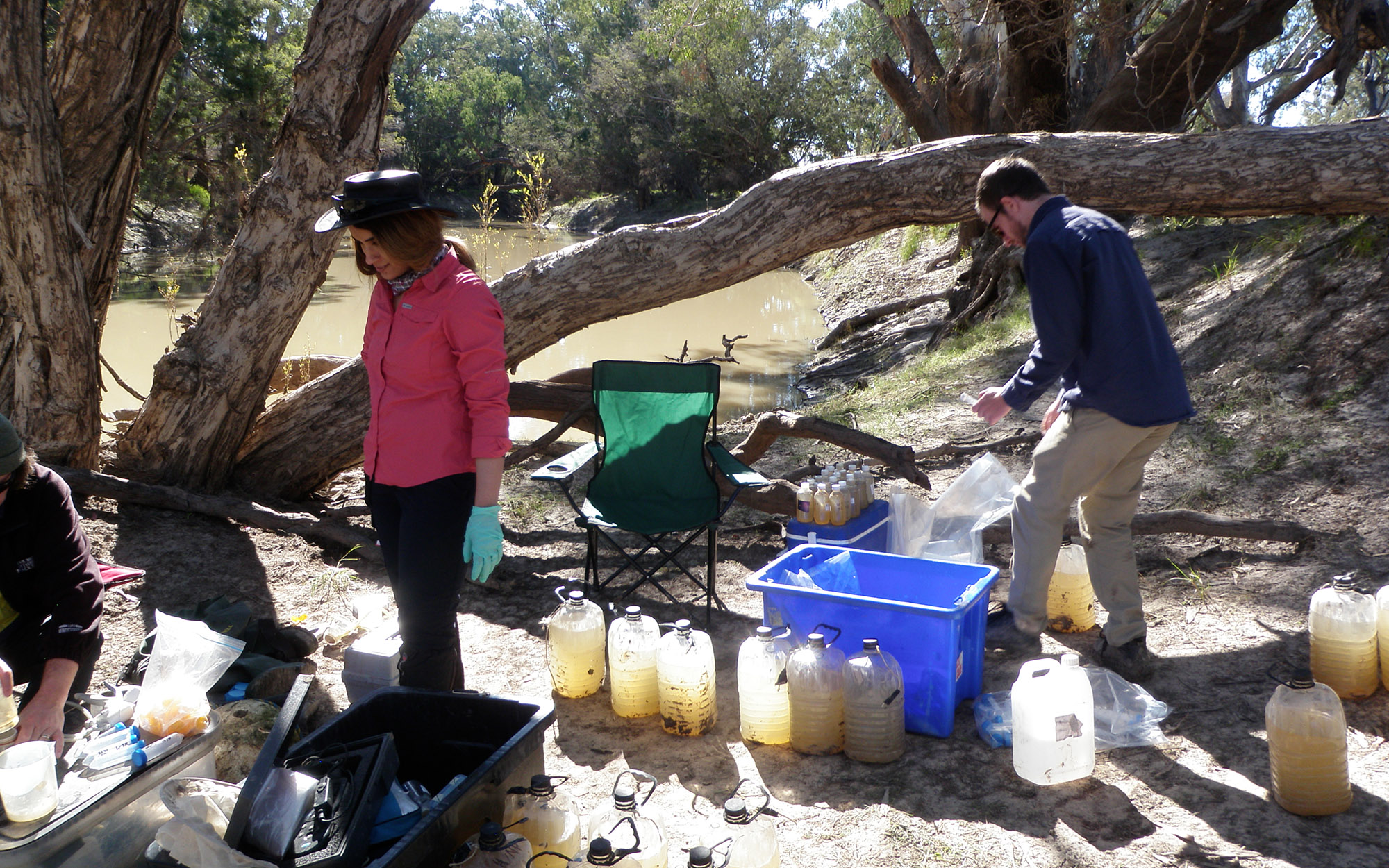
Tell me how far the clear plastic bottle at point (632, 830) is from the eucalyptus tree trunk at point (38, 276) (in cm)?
375

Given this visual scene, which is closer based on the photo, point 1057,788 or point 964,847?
point 964,847

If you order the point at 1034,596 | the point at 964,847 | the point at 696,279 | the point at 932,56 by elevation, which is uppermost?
the point at 932,56

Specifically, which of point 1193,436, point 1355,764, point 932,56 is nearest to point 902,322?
point 932,56

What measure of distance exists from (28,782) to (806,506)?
288 centimetres

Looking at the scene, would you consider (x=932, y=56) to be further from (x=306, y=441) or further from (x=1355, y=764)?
(x=1355, y=764)

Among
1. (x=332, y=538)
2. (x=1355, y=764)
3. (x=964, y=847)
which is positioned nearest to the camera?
(x=964, y=847)

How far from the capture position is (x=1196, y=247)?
8.05m

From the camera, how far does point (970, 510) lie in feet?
12.6

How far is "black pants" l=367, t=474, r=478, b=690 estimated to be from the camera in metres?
2.60

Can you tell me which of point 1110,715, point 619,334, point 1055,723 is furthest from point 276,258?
point 619,334

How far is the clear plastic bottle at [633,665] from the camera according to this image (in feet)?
10.8

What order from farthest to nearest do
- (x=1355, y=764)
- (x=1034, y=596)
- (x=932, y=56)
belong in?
1. (x=932, y=56)
2. (x=1034, y=596)
3. (x=1355, y=764)

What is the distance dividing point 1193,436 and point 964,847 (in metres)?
3.62

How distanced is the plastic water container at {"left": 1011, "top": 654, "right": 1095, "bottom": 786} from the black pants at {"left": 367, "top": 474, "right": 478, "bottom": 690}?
5.29 feet
